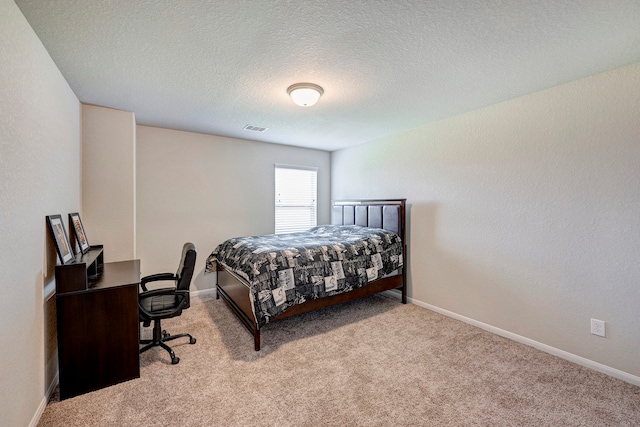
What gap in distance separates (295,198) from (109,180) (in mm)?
2737

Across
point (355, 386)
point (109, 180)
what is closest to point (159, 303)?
point (109, 180)

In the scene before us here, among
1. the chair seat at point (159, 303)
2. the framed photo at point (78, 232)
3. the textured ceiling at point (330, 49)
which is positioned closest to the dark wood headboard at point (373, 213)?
the textured ceiling at point (330, 49)

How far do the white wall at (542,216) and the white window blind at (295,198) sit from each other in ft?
6.75

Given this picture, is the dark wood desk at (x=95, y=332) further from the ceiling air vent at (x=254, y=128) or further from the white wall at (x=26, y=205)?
the ceiling air vent at (x=254, y=128)

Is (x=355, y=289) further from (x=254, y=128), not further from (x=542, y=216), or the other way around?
(x=254, y=128)

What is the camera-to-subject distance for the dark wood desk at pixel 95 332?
1946 millimetres

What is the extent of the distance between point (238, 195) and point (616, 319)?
4.39m

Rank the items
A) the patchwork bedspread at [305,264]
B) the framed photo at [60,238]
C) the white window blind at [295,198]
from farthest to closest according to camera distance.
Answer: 1. the white window blind at [295,198]
2. the patchwork bedspread at [305,264]
3. the framed photo at [60,238]

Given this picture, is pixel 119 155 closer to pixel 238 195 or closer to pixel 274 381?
pixel 238 195

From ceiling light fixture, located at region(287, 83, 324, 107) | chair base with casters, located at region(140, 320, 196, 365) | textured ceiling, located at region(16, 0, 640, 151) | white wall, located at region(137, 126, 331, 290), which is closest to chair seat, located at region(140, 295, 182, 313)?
chair base with casters, located at region(140, 320, 196, 365)

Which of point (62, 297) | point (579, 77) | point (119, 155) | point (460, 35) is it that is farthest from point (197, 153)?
point (579, 77)

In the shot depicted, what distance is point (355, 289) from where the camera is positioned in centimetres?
327

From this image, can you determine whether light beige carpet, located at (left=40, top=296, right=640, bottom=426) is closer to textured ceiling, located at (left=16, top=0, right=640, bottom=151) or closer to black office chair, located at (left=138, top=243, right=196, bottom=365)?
black office chair, located at (left=138, top=243, right=196, bottom=365)

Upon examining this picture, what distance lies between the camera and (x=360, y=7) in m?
Result: 1.52
